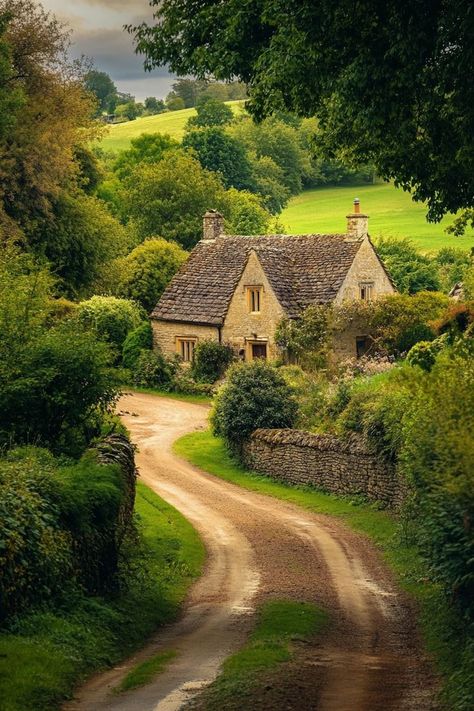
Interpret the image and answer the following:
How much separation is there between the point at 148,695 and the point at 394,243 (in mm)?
70632

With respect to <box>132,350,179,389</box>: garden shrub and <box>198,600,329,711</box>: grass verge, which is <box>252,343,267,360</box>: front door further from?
<box>198,600,329,711</box>: grass verge

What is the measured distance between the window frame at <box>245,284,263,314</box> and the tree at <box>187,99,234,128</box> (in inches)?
4159

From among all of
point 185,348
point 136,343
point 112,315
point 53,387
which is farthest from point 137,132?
point 53,387

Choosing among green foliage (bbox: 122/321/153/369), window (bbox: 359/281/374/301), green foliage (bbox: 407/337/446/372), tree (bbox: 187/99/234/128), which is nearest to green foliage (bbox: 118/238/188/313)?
green foliage (bbox: 122/321/153/369)

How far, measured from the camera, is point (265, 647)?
20812 mm

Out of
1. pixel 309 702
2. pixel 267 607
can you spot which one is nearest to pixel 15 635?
pixel 309 702

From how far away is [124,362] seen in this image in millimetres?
64812

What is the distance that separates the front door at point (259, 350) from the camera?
60.5 m

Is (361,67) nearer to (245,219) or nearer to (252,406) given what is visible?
(252,406)

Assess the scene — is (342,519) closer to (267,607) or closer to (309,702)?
(267,607)

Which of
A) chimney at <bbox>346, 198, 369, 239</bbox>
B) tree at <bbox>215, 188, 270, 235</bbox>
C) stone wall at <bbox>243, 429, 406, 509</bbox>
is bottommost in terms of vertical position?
stone wall at <bbox>243, 429, 406, 509</bbox>

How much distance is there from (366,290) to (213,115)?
109 metres

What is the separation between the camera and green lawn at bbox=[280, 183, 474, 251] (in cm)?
11850

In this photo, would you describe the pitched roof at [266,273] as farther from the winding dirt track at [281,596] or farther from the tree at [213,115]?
the tree at [213,115]
